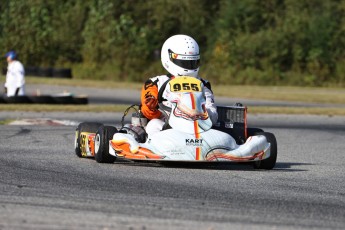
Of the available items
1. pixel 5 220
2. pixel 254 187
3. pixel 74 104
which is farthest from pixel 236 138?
pixel 74 104

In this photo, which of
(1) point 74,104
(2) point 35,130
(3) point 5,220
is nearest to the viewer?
(3) point 5,220

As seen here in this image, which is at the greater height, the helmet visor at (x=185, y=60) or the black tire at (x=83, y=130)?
the helmet visor at (x=185, y=60)

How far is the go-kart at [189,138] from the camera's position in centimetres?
954

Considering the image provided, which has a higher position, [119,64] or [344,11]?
[344,11]

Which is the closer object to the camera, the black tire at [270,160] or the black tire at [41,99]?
the black tire at [270,160]

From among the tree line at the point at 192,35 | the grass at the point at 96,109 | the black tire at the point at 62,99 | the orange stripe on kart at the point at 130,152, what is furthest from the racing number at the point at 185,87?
the tree line at the point at 192,35

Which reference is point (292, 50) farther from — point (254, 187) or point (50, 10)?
point (254, 187)

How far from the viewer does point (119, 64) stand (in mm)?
40812

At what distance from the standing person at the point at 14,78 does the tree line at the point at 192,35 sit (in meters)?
15.4

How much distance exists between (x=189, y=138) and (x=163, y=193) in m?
2.09

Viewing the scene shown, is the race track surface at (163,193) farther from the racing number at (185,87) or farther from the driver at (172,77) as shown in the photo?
the racing number at (185,87)

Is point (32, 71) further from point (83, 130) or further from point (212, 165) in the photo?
point (212, 165)

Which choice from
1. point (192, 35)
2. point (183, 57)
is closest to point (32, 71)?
Result: point (192, 35)

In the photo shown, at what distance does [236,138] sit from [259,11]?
1295 inches
